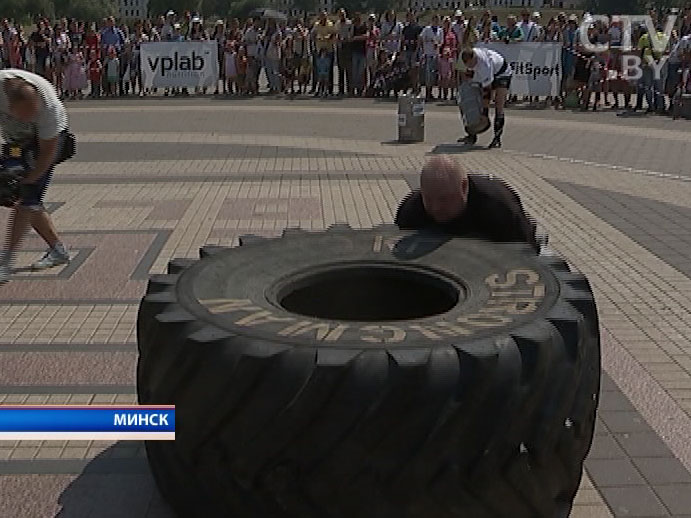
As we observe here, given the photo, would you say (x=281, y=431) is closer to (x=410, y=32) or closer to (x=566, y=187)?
(x=566, y=187)

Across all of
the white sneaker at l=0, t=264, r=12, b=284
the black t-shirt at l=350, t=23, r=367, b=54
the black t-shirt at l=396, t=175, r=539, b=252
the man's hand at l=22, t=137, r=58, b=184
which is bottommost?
the white sneaker at l=0, t=264, r=12, b=284

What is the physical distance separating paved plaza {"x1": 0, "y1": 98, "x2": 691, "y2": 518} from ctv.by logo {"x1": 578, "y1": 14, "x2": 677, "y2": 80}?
57.0 inches

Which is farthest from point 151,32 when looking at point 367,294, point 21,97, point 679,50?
point 367,294

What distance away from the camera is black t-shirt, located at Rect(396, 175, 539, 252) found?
3820 mm

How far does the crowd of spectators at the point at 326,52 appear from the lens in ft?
58.6

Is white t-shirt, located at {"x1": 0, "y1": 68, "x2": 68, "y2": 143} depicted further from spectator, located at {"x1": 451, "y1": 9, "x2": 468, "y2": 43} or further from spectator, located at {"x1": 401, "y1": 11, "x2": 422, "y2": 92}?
spectator, located at {"x1": 451, "y1": 9, "x2": 468, "y2": 43}

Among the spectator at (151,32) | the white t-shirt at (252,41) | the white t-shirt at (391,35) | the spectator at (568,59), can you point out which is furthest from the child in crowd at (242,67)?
the spectator at (568,59)

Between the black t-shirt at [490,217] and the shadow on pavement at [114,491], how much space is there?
1744mm

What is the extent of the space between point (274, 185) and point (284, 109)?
7.65 meters

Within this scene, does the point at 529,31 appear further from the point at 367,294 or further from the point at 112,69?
the point at 367,294

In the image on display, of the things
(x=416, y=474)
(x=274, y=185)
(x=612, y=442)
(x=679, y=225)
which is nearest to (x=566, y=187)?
(x=679, y=225)

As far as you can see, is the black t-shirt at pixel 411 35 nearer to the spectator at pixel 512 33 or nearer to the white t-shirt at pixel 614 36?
the spectator at pixel 512 33

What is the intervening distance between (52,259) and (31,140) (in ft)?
3.63

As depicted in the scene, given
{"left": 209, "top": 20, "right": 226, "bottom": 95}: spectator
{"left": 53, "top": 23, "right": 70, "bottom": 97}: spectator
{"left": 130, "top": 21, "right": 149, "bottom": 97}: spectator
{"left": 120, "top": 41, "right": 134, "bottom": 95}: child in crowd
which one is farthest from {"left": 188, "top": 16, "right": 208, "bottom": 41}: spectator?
{"left": 53, "top": 23, "right": 70, "bottom": 97}: spectator
